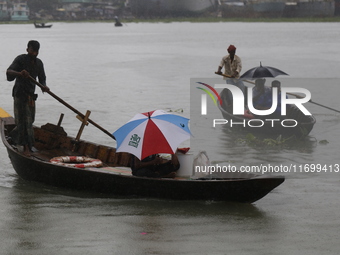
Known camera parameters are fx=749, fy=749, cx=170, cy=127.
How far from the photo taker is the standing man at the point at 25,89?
36.1 feet

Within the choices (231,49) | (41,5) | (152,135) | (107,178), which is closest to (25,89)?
(107,178)

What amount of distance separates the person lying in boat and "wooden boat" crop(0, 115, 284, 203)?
10 cm

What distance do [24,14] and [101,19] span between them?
1894 centimetres

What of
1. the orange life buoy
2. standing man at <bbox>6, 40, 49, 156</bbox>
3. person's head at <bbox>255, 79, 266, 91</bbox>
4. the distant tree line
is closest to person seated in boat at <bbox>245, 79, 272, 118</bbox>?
person's head at <bbox>255, 79, 266, 91</bbox>

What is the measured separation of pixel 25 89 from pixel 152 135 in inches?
100

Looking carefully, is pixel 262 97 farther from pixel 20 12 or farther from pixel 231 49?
pixel 20 12

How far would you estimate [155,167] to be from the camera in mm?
10086

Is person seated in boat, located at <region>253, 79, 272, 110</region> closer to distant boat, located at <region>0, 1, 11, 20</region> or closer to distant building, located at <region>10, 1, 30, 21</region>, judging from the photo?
distant building, located at <region>10, 1, 30, 21</region>

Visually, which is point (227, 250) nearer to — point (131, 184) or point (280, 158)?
point (131, 184)

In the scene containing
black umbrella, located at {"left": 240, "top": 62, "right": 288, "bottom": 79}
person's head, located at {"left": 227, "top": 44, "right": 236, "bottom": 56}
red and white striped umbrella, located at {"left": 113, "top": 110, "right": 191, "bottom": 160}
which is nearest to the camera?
red and white striped umbrella, located at {"left": 113, "top": 110, "right": 191, "bottom": 160}

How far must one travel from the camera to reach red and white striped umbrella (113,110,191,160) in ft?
31.8

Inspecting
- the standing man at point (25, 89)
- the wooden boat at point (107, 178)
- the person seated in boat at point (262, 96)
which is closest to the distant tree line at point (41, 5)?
the person seated in boat at point (262, 96)

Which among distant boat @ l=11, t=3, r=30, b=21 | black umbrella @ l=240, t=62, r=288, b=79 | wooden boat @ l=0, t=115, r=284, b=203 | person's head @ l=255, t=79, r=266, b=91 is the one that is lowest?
distant boat @ l=11, t=3, r=30, b=21

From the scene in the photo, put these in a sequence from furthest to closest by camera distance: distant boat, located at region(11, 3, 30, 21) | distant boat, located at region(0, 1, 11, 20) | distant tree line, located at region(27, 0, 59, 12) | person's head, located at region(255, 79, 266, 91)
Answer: distant tree line, located at region(27, 0, 59, 12), distant boat, located at region(11, 3, 30, 21), distant boat, located at region(0, 1, 11, 20), person's head, located at region(255, 79, 266, 91)
